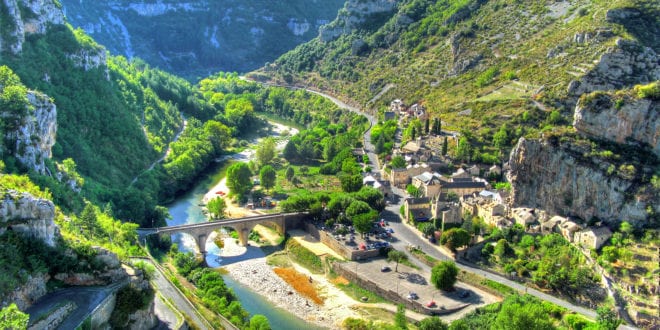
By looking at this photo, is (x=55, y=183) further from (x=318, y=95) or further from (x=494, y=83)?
(x=318, y=95)

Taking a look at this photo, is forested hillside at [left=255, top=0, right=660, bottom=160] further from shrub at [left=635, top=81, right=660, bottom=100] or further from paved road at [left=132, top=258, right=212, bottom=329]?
paved road at [left=132, top=258, right=212, bottom=329]

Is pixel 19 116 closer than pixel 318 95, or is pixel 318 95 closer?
pixel 19 116

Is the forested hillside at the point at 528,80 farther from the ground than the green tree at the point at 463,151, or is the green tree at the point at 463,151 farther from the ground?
the forested hillside at the point at 528,80

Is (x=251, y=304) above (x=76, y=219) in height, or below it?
below

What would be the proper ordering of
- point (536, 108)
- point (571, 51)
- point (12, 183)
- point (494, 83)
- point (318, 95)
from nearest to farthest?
point (12, 183), point (536, 108), point (571, 51), point (494, 83), point (318, 95)

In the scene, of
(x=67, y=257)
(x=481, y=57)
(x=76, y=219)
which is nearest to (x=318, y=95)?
(x=481, y=57)

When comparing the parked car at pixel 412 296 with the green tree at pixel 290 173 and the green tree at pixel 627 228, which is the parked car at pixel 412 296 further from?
the green tree at pixel 290 173

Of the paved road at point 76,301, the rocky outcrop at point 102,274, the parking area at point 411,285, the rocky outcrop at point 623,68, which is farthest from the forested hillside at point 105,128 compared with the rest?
the rocky outcrop at point 623,68
